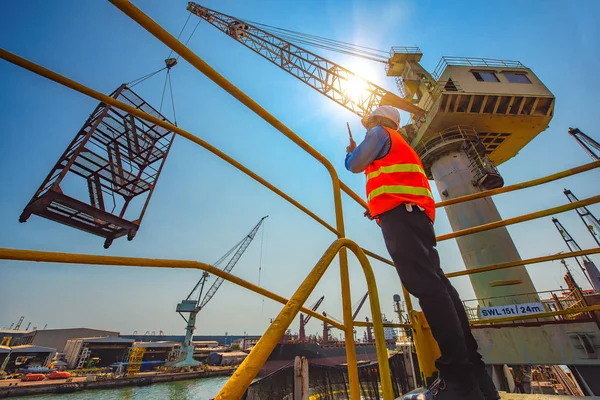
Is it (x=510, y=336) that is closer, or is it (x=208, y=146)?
(x=208, y=146)

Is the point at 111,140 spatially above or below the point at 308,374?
above

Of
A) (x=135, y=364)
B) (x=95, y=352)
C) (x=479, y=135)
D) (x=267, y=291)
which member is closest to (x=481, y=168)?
(x=479, y=135)

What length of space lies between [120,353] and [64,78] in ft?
174

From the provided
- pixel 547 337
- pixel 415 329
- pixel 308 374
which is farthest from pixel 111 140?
pixel 547 337

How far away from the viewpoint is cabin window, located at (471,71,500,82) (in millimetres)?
12332

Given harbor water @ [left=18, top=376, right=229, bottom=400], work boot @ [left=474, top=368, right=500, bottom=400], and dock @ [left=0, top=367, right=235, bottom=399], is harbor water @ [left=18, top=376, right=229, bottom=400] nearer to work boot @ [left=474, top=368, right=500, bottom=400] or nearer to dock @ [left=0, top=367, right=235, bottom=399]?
dock @ [left=0, top=367, right=235, bottom=399]

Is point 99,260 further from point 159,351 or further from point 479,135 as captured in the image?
point 159,351

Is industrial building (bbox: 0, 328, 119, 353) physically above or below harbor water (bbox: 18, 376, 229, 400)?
above

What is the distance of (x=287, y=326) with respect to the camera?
76 cm

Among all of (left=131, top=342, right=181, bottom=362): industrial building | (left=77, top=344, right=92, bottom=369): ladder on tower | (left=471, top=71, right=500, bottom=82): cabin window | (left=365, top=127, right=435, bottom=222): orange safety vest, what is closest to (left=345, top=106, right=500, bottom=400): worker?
(left=365, top=127, right=435, bottom=222): orange safety vest

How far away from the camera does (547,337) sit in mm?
7363

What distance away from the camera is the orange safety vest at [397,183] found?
149cm

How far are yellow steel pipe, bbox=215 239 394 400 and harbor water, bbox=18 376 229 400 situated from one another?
27019 millimetres

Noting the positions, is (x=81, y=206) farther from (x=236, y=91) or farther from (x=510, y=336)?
(x=510, y=336)
